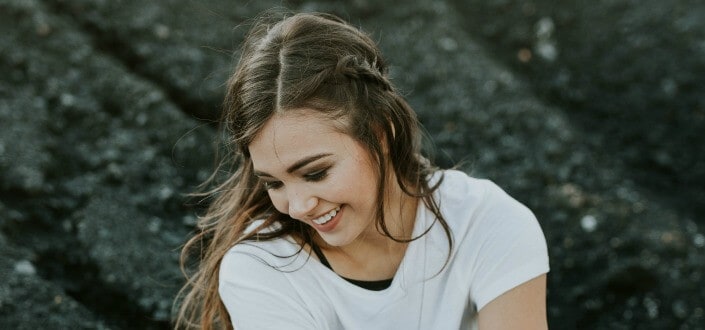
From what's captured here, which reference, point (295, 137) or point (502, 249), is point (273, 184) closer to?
point (295, 137)

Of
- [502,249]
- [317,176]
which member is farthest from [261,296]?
[502,249]

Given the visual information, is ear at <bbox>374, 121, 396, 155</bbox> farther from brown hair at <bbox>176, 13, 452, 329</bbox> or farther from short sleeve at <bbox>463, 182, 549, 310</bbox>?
short sleeve at <bbox>463, 182, 549, 310</bbox>

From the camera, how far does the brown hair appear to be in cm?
193

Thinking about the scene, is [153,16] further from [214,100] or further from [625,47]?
[625,47]

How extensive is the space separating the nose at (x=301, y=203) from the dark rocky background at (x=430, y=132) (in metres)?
1.32

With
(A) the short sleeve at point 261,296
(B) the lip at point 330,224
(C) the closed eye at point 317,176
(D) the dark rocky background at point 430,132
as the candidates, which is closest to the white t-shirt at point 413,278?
(A) the short sleeve at point 261,296

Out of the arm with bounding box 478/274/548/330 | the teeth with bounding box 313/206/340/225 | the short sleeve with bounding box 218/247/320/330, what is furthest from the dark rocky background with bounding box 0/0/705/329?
the teeth with bounding box 313/206/340/225

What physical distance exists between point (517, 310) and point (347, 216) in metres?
0.51

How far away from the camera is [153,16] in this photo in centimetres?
441

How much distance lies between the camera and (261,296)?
2098 mm

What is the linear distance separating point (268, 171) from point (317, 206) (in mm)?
141

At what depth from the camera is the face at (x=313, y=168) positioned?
1889mm

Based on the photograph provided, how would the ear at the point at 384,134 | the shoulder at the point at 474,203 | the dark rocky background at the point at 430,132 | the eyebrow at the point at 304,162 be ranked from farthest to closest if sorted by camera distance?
the dark rocky background at the point at 430,132 < the shoulder at the point at 474,203 < the ear at the point at 384,134 < the eyebrow at the point at 304,162

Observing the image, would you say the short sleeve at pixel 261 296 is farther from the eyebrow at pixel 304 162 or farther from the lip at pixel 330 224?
the eyebrow at pixel 304 162
